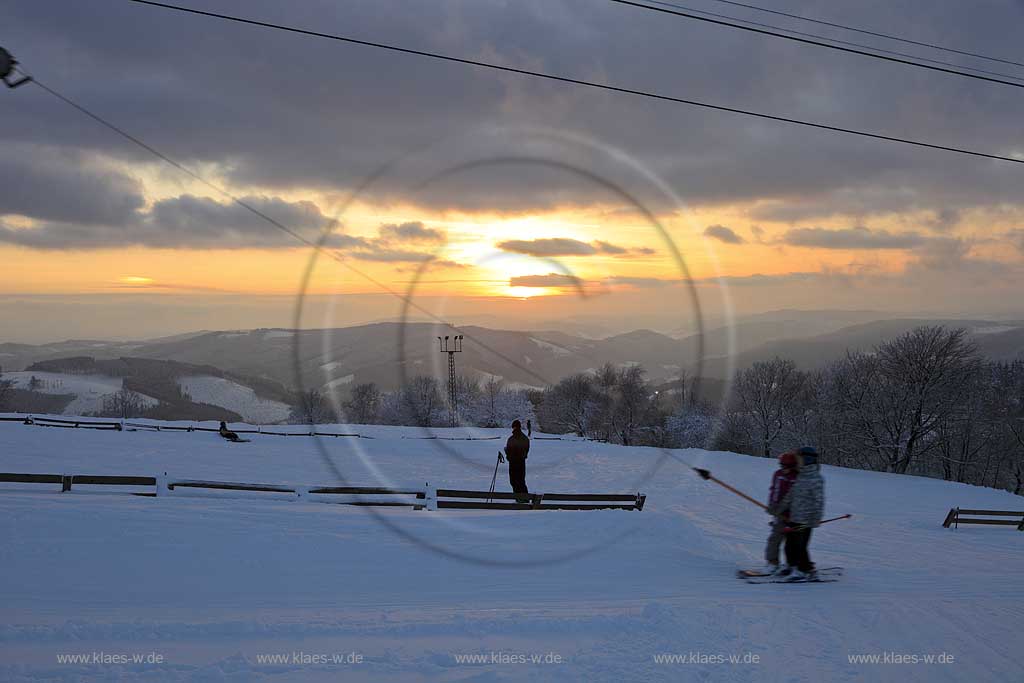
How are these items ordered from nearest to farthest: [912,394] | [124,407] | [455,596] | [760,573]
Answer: [455,596], [760,573], [912,394], [124,407]

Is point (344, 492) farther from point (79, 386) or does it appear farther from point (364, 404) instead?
point (79, 386)

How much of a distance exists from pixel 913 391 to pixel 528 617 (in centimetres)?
5763

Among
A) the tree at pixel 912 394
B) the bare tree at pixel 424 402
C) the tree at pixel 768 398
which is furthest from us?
the bare tree at pixel 424 402

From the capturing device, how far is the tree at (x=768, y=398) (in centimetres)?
7300

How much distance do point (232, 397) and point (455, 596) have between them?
18856 centimetres

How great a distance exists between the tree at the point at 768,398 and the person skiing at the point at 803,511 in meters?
65.3

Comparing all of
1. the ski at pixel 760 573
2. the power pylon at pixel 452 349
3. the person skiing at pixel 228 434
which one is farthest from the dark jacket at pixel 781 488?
the person skiing at pixel 228 434

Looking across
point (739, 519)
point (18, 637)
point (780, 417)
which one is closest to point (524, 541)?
point (18, 637)

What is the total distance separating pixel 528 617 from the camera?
8398mm

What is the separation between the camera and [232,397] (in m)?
182

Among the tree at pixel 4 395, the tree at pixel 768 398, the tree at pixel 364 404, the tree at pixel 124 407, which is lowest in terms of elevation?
the tree at pixel 124 407

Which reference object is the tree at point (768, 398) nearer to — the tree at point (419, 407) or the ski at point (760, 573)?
the tree at point (419, 407)

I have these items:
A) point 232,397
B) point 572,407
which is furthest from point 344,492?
point 232,397

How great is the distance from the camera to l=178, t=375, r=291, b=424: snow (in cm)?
16725
